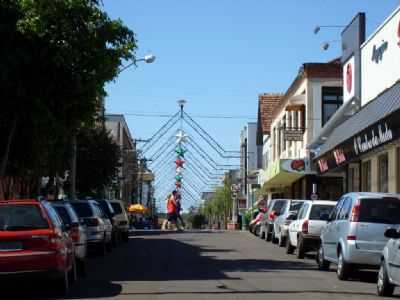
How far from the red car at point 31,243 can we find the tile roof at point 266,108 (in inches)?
2128

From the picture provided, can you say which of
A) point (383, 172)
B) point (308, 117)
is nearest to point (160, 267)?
point (383, 172)

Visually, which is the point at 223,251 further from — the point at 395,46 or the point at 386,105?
the point at 395,46

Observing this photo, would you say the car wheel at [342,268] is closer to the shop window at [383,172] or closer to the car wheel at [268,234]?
the shop window at [383,172]

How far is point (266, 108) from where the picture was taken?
231 ft

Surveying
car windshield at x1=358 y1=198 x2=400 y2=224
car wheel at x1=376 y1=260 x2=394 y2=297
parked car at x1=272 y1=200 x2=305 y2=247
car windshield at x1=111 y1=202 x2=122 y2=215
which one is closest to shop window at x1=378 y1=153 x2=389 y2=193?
parked car at x1=272 y1=200 x2=305 y2=247

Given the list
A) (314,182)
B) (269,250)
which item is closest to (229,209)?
(314,182)

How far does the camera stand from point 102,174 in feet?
155

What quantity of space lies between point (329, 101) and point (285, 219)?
738 inches

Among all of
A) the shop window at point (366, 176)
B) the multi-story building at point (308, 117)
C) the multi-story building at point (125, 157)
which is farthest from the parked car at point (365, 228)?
the multi-story building at point (125, 157)

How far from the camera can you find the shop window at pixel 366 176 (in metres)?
33.9

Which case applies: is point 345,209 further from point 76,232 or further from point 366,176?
point 366,176

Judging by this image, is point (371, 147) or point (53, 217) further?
point (371, 147)

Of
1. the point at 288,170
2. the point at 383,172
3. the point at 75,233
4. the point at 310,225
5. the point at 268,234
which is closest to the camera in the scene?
the point at 75,233

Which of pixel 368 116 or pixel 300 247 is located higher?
pixel 368 116
